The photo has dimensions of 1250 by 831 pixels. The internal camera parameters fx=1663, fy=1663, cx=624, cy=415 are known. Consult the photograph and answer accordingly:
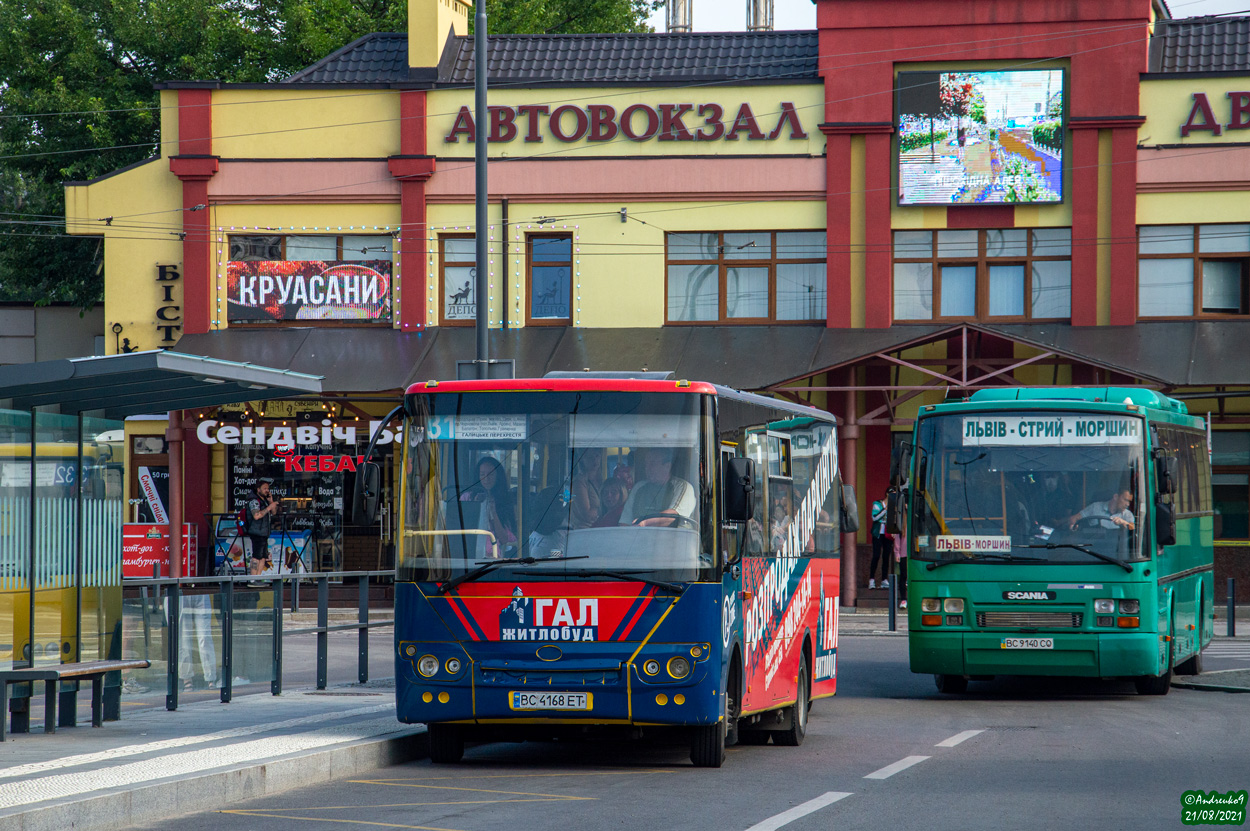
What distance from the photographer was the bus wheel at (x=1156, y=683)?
16672mm

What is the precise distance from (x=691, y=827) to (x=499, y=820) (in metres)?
1.05

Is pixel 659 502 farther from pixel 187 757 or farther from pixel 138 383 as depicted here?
pixel 138 383

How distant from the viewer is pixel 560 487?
36.2 ft

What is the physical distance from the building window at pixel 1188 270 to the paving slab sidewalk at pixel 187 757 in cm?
1991

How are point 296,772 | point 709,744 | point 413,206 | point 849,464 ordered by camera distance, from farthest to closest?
point 413,206
point 849,464
point 709,744
point 296,772

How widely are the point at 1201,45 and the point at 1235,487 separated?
823 cm

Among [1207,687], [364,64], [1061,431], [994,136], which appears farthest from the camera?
[364,64]

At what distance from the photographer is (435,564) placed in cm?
1112

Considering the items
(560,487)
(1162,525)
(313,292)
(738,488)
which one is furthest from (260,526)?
(738,488)

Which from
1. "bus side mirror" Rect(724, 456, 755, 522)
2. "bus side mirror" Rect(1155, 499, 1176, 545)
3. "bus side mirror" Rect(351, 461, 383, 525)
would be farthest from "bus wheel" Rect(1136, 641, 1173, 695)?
"bus side mirror" Rect(351, 461, 383, 525)

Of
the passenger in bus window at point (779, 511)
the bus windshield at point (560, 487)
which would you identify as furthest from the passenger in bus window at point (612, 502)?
the passenger in bus window at point (779, 511)

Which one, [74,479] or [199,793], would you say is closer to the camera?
[199,793]

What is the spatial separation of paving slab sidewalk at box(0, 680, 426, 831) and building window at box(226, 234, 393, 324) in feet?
57.4

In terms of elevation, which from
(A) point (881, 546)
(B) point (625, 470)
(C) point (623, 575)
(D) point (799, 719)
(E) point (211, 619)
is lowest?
(D) point (799, 719)
